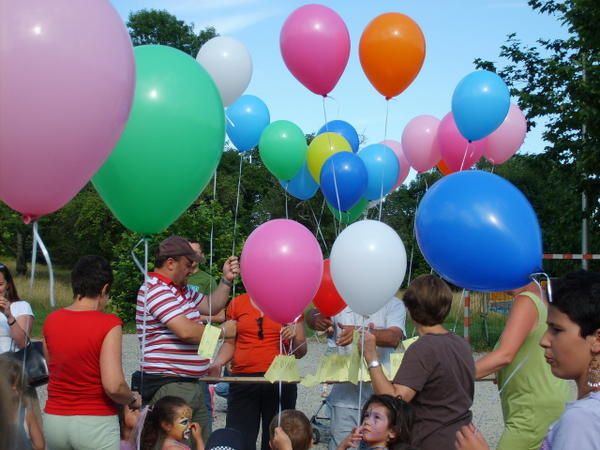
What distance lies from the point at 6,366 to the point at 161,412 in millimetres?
897

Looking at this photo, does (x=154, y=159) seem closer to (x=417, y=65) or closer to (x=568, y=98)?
(x=417, y=65)

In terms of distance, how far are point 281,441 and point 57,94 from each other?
194cm

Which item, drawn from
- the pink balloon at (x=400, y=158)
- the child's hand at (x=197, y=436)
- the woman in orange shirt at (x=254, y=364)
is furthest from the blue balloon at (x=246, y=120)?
the child's hand at (x=197, y=436)

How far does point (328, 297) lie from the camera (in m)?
4.62

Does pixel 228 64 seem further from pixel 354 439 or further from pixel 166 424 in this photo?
pixel 354 439

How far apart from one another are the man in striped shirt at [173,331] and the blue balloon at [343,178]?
1.23 meters

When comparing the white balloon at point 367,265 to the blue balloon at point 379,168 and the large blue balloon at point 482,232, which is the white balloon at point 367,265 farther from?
the blue balloon at point 379,168

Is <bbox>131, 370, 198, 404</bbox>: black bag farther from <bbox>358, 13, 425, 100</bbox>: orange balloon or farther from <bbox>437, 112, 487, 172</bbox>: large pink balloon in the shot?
<bbox>437, 112, 487, 172</bbox>: large pink balloon

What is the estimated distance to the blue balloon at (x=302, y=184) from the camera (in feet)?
19.5

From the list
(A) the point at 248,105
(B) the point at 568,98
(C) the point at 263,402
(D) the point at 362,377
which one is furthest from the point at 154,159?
(B) the point at 568,98

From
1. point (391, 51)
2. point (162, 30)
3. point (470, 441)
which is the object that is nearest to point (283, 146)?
point (391, 51)

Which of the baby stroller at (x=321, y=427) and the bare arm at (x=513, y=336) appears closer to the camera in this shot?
the bare arm at (x=513, y=336)

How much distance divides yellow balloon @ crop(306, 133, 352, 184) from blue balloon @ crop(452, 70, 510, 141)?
0.85 m

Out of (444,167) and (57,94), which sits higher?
(444,167)
